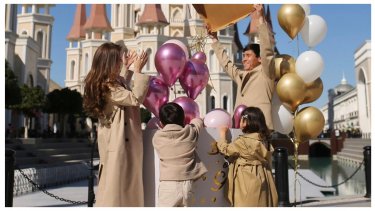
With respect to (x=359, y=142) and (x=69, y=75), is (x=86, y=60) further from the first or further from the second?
(x=359, y=142)

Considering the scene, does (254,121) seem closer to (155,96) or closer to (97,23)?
(155,96)

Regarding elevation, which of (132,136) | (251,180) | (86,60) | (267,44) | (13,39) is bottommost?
(251,180)

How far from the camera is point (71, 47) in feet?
126

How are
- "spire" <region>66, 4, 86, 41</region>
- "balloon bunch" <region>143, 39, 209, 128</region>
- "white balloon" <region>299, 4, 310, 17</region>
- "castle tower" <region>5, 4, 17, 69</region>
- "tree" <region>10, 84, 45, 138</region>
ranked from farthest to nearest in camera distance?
"spire" <region>66, 4, 86, 41</region>
"tree" <region>10, 84, 45, 138</region>
"castle tower" <region>5, 4, 17, 69</region>
"white balloon" <region>299, 4, 310, 17</region>
"balloon bunch" <region>143, 39, 209, 128</region>

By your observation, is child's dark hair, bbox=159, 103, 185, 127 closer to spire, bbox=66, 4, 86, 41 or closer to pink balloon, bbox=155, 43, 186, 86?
pink balloon, bbox=155, 43, 186, 86

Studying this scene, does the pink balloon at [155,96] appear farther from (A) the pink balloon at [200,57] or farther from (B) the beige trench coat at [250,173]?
(B) the beige trench coat at [250,173]

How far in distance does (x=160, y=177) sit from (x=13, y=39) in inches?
709

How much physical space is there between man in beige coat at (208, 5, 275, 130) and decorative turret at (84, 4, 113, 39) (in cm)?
3109

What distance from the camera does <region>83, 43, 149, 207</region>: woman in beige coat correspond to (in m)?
2.45

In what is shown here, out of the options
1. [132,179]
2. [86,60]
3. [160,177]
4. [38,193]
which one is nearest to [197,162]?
[160,177]

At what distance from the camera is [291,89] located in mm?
3223

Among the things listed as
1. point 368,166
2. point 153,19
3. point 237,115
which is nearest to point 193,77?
point 237,115

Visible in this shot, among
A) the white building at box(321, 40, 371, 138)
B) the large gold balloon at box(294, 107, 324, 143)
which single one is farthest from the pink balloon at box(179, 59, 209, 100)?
the white building at box(321, 40, 371, 138)

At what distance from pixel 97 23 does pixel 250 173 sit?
106 feet
